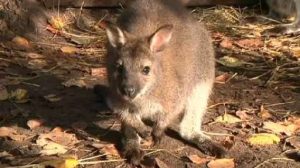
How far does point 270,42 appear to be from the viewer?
209 inches

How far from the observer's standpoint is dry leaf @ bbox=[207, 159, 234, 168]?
10.9ft

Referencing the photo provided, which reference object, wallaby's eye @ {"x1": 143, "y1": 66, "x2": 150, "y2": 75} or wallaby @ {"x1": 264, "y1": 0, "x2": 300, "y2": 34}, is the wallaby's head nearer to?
wallaby's eye @ {"x1": 143, "y1": 66, "x2": 150, "y2": 75}

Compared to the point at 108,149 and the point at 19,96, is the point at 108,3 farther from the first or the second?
the point at 108,149

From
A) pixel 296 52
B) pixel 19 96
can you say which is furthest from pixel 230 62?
pixel 19 96

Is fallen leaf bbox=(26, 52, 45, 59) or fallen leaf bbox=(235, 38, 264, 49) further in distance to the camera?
fallen leaf bbox=(235, 38, 264, 49)

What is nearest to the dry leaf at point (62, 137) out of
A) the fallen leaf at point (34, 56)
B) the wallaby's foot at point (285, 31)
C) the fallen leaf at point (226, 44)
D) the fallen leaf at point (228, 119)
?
the fallen leaf at point (228, 119)

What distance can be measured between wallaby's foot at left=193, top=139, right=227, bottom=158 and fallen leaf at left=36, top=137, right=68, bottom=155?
741 millimetres

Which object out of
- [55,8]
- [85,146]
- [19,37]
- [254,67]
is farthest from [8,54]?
[254,67]

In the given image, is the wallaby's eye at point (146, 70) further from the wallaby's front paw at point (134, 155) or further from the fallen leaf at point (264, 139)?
the fallen leaf at point (264, 139)

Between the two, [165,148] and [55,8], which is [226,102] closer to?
[165,148]

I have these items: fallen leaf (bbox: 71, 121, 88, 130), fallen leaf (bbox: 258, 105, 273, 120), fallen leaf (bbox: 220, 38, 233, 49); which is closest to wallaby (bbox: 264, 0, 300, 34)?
fallen leaf (bbox: 220, 38, 233, 49)

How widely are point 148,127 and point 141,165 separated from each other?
332 mm

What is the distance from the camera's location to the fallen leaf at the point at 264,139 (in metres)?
3.61

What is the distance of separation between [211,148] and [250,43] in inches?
76.7
